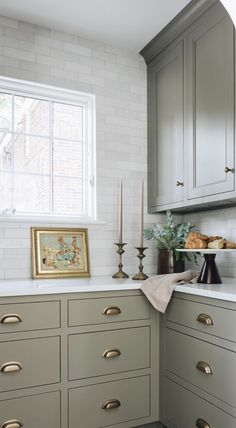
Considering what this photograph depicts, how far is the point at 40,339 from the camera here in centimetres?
188

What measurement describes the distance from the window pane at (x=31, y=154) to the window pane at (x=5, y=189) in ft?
0.29

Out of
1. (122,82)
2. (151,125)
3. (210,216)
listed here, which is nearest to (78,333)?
(210,216)

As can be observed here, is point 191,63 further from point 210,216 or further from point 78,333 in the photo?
point 78,333

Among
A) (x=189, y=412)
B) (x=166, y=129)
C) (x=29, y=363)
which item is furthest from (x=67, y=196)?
(x=189, y=412)

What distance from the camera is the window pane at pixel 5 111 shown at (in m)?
2.52

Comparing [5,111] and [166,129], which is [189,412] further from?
[5,111]

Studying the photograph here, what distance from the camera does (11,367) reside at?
5.90ft

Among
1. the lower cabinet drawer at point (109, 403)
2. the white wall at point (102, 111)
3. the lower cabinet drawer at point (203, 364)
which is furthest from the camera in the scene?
the white wall at point (102, 111)

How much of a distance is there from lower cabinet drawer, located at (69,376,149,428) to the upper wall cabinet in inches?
44.2

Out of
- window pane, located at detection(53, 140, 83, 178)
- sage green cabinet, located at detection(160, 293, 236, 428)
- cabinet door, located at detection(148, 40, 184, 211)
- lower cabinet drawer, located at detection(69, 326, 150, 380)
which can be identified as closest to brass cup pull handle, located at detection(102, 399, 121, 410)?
lower cabinet drawer, located at detection(69, 326, 150, 380)

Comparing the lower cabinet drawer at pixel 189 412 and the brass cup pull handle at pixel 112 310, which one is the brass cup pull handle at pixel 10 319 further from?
the lower cabinet drawer at pixel 189 412

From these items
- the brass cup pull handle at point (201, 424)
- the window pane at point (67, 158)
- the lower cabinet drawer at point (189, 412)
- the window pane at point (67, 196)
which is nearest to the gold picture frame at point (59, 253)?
the window pane at point (67, 196)

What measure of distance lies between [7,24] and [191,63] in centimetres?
121

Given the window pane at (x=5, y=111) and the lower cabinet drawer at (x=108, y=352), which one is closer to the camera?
the lower cabinet drawer at (x=108, y=352)
